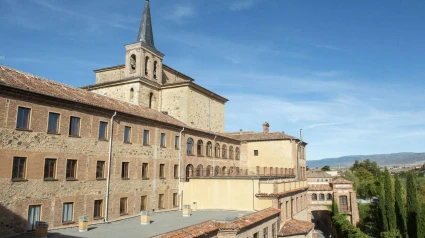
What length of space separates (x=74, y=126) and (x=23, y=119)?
3.12m

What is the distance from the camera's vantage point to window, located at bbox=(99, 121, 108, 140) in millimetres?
21375

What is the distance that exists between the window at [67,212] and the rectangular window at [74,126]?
13.3 ft

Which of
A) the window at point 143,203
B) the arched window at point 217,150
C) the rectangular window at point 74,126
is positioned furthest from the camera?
the arched window at point 217,150

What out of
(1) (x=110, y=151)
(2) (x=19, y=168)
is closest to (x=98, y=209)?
(1) (x=110, y=151)

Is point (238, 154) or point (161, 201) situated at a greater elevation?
point (238, 154)

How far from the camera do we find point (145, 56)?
118 feet

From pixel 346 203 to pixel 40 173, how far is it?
43.8m

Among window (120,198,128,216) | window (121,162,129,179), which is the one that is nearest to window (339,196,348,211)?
window (120,198,128,216)

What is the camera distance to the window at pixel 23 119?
16.8 meters

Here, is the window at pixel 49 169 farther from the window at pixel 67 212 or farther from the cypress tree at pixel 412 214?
the cypress tree at pixel 412 214

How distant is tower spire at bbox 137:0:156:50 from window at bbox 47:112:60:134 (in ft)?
65.6

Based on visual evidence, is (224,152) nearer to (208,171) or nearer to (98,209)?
(208,171)

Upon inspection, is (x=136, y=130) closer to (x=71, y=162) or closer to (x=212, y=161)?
(x=71, y=162)

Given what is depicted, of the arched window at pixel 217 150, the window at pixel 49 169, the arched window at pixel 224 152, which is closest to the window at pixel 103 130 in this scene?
the window at pixel 49 169
